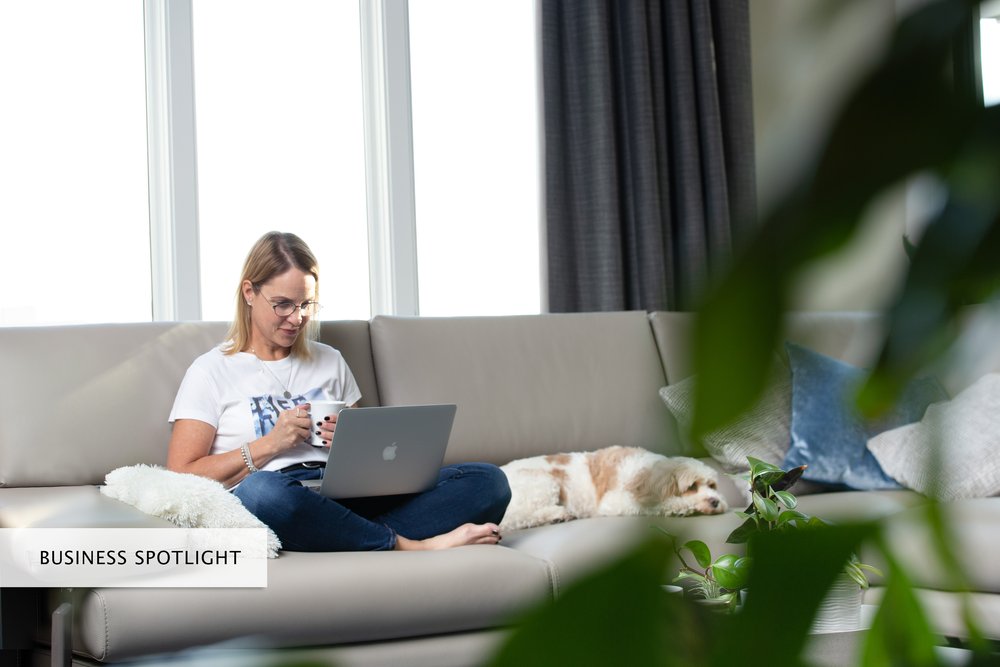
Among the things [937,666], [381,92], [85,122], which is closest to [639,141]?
[381,92]

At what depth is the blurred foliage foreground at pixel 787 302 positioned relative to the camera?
100 mm

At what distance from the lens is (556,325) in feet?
10.9

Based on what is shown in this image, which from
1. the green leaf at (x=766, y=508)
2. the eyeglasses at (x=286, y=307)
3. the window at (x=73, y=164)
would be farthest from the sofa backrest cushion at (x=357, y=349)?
the green leaf at (x=766, y=508)

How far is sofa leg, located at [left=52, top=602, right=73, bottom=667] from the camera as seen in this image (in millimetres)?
2014

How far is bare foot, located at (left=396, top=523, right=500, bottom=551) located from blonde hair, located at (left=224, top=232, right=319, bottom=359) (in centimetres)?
61

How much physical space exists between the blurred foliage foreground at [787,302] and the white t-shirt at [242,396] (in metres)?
2.52

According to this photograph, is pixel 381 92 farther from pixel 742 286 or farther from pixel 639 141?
pixel 742 286

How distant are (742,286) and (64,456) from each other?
272cm

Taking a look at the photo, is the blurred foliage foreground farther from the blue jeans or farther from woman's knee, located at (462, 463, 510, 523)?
woman's knee, located at (462, 463, 510, 523)

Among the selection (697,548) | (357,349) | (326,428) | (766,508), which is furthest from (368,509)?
(697,548)

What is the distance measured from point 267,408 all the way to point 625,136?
6.52 feet

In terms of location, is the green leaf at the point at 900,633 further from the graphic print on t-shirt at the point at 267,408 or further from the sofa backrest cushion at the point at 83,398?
the sofa backrest cushion at the point at 83,398

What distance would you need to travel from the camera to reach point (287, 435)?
2.48 m
